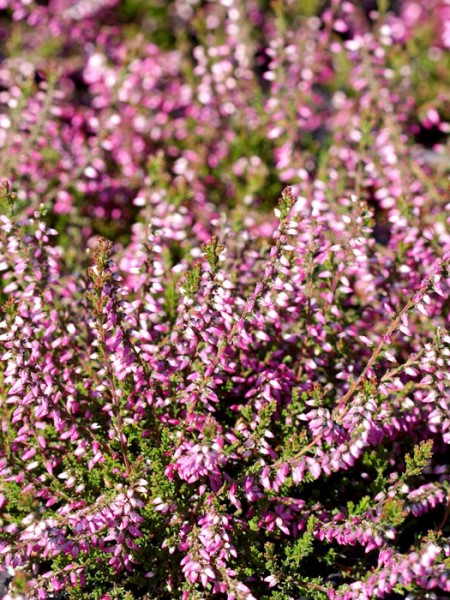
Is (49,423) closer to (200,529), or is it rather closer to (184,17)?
(200,529)

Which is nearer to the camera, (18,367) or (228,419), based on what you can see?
(18,367)

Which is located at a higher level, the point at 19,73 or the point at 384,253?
the point at 19,73

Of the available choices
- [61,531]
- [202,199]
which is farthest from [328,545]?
[202,199]

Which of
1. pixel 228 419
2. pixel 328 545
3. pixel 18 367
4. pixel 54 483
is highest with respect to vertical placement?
pixel 18 367

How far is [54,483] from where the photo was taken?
8.81ft

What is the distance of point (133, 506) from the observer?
2.46m

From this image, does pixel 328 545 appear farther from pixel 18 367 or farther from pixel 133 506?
pixel 18 367

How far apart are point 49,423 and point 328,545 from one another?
1260 mm

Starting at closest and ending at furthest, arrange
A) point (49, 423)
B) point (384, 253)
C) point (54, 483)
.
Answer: point (54, 483) < point (49, 423) < point (384, 253)

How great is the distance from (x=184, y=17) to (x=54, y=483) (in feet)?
17.3

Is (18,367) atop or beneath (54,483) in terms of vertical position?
atop

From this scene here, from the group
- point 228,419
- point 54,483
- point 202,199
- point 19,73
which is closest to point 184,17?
point 19,73

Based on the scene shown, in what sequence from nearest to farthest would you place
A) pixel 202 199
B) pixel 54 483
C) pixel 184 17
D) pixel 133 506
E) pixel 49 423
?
pixel 133 506 → pixel 54 483 → pixel 49 423 → pixel 202 199 → pixel 184 17

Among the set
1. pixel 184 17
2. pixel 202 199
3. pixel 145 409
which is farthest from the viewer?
pixel 184 17
